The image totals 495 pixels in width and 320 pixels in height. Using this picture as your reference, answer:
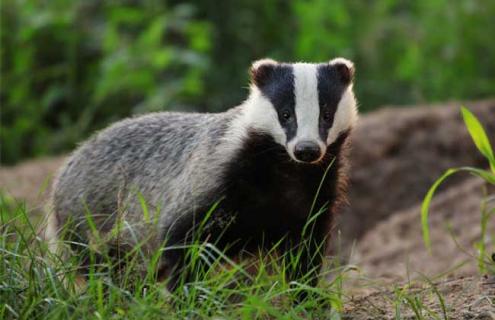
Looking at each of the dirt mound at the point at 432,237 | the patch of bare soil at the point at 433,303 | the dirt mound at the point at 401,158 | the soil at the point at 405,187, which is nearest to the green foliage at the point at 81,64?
the soil at the point at 405,187

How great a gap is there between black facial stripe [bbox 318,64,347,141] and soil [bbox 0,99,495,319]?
1.46 metres

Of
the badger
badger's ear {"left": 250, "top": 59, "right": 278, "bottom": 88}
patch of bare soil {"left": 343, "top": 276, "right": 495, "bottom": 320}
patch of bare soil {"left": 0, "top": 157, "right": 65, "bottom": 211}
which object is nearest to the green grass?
patch of bare soil {"left": 343, "top": 276, "right": 495, "bottom": 320}

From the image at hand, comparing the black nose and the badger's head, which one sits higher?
the badger's head

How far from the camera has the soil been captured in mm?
5582

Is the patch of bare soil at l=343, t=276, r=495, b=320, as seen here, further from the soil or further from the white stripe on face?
the soil

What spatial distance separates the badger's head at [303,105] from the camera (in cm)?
348

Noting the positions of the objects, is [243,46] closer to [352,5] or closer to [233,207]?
[352,5]

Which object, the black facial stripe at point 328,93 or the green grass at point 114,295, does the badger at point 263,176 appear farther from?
the green grass at point 114,295

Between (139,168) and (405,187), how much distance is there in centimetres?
319

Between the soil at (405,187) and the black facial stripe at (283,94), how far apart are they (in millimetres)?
1604

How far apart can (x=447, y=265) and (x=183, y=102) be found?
11.4 feet

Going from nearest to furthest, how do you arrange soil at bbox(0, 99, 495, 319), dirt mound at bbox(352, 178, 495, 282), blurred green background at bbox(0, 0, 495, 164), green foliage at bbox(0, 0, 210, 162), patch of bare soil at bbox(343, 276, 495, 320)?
patch of bare soil at bbox(343, 276, 495, 320) < dirt mound at bbox(352, 178, 495, 282) < soil at bbox(0, 99, 495, 319) < green foliage at bbox(0, 0, 210, 162) < blurred green background at bbox(0, 0, 495, 164)

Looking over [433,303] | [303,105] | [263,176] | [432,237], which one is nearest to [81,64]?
[432,237]

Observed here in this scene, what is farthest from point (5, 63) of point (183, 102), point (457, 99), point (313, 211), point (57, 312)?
point (57, 312)
